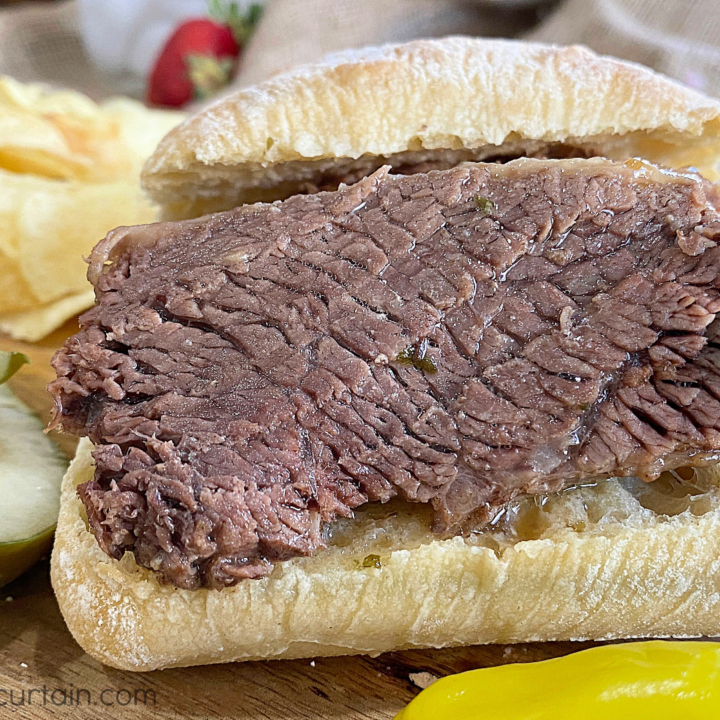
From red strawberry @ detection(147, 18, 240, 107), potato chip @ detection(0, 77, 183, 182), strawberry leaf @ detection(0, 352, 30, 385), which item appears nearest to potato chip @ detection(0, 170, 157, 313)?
potato chip @ detection(0, 77, 183, 182)

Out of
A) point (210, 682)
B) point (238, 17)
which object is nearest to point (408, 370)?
point (210, 682)

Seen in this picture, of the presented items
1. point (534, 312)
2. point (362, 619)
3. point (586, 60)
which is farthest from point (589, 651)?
point (586, 60)

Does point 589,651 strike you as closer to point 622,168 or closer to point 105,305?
point 622,168

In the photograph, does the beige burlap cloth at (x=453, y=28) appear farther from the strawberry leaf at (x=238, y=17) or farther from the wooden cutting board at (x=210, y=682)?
the wooden cutting board at (x=210, y=682)

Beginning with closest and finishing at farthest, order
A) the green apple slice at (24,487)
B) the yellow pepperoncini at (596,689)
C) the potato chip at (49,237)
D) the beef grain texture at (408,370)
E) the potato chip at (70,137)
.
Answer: the yellow pepperoncini at (596,689) < the beef grain texture at (408,370) < the green apple slice at (24,487) < the potato chip at (49,237) < the potato chip at (70,137)

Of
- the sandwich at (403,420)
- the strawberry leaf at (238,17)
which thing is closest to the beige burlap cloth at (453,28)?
the strawberry leaf at (238,17)

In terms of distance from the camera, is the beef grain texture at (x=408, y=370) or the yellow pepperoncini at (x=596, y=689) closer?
the yellow pepperoncini at (x=596, y=689)

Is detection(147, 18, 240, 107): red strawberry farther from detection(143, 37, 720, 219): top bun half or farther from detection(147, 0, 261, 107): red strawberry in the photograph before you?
detection(143, 37, 720, 219): top bun half
